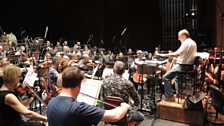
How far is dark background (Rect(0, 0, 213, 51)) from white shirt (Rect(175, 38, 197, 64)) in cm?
699

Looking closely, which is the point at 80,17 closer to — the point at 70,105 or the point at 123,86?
the point at 123,86

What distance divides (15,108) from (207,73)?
4.22m

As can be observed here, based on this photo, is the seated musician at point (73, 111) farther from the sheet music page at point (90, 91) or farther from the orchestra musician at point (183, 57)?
the orchestra musician at point (183, 57)

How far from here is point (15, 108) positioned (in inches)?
112

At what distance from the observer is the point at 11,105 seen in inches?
112

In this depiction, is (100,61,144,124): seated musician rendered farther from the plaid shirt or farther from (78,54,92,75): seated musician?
(78,54,92,75): seated musician

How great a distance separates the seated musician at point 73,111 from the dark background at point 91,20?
10000 mm

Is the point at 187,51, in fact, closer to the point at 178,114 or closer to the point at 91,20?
the point at 178,114

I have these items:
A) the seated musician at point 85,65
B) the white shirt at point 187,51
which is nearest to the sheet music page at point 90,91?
the white shirt at point 187,51

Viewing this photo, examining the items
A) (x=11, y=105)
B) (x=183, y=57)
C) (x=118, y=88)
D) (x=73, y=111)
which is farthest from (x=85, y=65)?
(x=73, y=111)

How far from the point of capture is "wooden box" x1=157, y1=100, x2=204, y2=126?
485cm

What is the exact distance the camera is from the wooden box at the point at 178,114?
485cm

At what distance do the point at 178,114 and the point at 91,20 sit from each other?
1048cm

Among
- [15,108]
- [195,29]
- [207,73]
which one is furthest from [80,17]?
[15,108]
